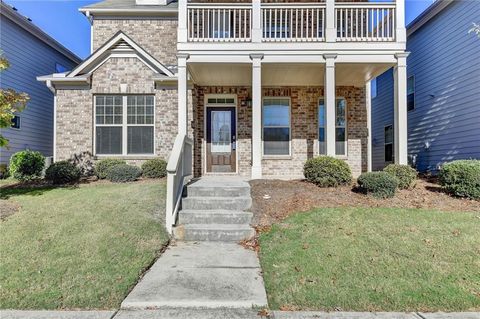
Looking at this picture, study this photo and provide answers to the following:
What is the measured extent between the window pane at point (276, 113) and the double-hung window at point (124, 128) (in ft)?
12.5

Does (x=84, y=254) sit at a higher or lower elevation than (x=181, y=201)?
lower

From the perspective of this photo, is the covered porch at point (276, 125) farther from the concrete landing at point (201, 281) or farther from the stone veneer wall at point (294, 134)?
the concrete landing at point (201, 281)

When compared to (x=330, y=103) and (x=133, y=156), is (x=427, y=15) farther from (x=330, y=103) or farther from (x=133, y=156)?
(x=133, y=156)

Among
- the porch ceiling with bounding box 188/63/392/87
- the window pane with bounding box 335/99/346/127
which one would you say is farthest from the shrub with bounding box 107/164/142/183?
the window pane with bounding box 335/99/346/127

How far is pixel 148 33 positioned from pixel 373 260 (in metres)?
11.3

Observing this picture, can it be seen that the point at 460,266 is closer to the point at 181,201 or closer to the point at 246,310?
the point at 246,310

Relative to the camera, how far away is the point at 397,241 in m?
4.90

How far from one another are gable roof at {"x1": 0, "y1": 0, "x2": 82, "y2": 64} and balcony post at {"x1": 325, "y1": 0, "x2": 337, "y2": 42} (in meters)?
10.6

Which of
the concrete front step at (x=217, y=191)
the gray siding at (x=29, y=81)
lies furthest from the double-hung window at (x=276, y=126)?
the gray siding at (x=29, y=81)

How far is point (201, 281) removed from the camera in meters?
4.05

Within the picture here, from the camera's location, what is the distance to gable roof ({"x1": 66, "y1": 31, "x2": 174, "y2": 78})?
34.8 ft

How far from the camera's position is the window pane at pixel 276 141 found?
11.2 meters

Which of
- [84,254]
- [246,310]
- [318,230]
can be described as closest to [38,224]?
[84,254]

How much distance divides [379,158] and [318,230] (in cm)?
1105
